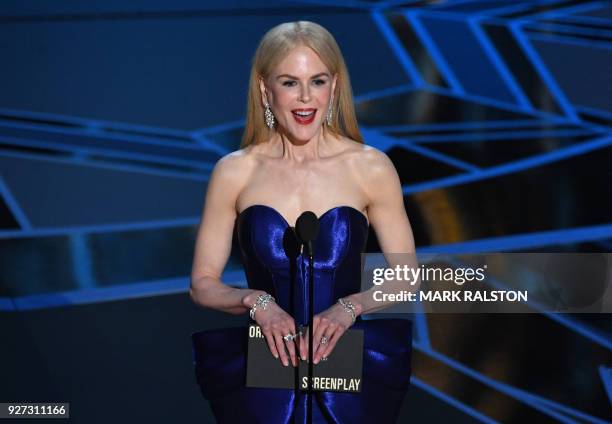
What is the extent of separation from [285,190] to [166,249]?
1956 millimetres

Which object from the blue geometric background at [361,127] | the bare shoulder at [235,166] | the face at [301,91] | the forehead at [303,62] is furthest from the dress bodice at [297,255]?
the blue geometric background at [361,127]

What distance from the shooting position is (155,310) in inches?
172

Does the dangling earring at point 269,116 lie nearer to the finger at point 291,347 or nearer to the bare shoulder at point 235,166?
the bare shoulder at point 235,166

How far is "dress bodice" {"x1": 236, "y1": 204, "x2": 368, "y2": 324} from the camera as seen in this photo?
2.42 metres

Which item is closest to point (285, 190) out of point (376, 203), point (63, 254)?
point (376, 203)

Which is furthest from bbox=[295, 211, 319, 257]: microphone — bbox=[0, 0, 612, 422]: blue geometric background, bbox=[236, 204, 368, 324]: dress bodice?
bbox=[0, 0, 612, 422]: blue geometric background

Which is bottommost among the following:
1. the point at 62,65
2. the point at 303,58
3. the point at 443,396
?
the point at 443,396

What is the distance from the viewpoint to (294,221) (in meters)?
2.43

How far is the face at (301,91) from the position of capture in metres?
2.35

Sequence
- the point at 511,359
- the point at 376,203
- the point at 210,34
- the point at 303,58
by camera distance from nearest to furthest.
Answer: the point at 303,58, the point at 376,203, the point at 511,359, the point at 210,34

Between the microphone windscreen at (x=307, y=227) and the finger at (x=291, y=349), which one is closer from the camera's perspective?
the microphone windscreen at (x=307, y=227)

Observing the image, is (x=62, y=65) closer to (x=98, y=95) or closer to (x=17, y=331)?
(x=98, y=95)

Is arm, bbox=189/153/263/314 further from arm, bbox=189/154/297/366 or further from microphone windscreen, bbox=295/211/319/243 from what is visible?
microphone windscreen, bbox=295/211/319/243

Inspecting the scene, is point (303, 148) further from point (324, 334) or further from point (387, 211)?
point (324, 334)
